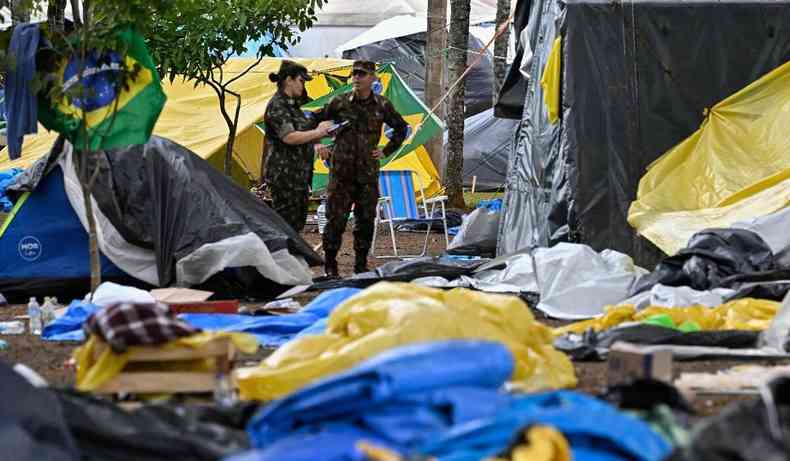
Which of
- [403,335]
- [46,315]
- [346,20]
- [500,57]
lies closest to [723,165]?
[46,315]

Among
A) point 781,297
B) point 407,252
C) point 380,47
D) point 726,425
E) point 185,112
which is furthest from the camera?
point 380,47

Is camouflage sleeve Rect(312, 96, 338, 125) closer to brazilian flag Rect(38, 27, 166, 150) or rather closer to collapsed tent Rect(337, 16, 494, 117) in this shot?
brazilian flag Rect(38, 27, 166, 150)

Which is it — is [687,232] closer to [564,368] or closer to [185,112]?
[564,368]

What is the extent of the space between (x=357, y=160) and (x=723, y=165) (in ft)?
8.98

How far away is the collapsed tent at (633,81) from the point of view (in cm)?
1002

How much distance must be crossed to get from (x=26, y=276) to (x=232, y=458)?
613cm

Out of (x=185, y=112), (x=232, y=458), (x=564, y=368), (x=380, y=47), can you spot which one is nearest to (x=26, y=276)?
(x=564, y=368)

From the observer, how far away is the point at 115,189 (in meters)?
9.51

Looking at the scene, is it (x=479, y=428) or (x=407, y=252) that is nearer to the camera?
(x=479, y=428)

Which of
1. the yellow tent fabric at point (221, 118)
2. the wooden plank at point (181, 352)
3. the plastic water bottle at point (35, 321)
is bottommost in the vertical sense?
the yellow tent fabric at point (221, 118)

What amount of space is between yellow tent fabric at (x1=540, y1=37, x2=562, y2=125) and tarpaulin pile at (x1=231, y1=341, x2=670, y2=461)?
6185 mm

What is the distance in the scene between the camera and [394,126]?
438 inches

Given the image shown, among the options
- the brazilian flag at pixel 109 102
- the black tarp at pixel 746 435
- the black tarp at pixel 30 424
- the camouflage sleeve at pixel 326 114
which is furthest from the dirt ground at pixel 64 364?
the camouflage sleeve at pixel 326 114

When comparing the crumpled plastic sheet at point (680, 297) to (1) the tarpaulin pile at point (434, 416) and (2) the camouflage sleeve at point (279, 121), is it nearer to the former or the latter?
(2) the camouflage sleeve at point (279, 121)
